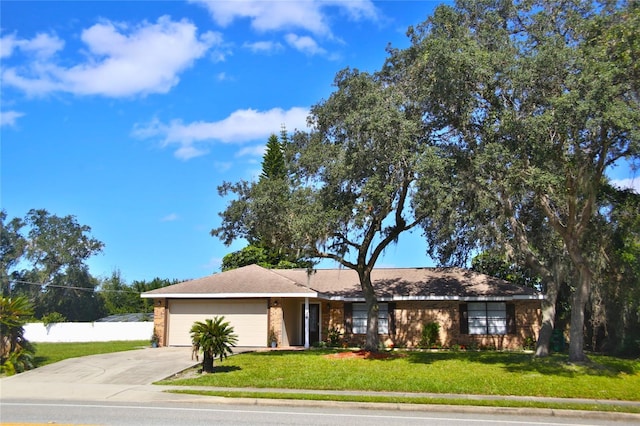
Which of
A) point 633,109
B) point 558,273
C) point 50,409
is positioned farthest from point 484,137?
point 50,409

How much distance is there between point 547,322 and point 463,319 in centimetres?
646

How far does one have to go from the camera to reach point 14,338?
714 inches

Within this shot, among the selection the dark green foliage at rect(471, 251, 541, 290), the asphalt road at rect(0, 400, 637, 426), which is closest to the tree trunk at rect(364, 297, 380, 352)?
the asphalt road at rect(0, 400, 637, 426)

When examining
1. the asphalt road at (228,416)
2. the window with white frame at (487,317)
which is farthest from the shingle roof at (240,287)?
the asphalt road at (228,416)

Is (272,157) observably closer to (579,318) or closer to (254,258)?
(254,258)

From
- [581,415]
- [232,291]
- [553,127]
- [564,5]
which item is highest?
[564,5]

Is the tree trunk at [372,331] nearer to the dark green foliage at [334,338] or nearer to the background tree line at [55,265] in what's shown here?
the dark green foliage at [334,338]

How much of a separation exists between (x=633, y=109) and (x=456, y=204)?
19.8ft

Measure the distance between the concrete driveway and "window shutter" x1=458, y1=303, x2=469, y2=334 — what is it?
1325 cm

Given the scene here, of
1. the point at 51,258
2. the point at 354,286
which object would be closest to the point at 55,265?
the point at 51,258

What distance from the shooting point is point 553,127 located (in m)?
15.1

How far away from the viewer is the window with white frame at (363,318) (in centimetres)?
2784

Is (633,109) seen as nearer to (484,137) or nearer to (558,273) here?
(484,137)

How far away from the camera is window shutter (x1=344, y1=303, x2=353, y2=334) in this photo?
2789 cm
